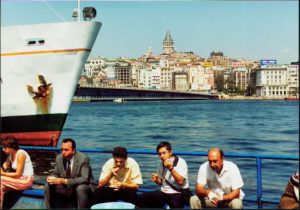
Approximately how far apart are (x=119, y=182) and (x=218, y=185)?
1158mm

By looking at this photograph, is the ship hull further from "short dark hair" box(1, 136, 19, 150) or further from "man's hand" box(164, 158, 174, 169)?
"man's hand" box(164, 158, 174, 169)

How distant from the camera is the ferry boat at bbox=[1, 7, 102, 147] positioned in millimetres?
15914

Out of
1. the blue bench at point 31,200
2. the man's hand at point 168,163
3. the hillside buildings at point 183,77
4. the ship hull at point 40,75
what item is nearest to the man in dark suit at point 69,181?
the blue bench at point 31,200

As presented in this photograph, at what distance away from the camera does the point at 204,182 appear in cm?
486

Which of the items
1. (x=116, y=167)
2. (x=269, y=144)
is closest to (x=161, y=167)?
(x=116, y=167)

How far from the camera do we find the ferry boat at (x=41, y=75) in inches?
627

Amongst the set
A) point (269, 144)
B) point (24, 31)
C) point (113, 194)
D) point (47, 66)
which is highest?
point (24, 31)

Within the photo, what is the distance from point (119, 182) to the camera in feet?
17.5

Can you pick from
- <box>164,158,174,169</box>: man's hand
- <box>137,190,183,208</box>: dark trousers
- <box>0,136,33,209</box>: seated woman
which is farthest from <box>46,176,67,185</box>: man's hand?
<box>164,158,174,169</box>: man's hand

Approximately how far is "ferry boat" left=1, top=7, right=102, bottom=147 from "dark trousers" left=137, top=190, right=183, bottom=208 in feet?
37.4

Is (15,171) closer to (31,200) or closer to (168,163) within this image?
(31,200)

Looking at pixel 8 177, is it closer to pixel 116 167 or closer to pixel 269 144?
pixel 116 167

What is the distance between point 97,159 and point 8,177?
11.9m

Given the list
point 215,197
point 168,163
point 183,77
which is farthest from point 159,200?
point 183,77
